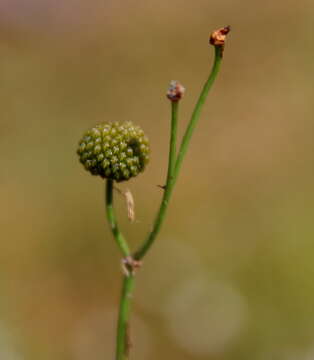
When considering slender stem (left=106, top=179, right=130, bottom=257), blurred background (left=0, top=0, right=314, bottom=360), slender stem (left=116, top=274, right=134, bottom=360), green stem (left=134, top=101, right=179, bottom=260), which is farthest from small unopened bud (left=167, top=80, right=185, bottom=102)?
blurred background (left=0, top=0, right=314, bottom=360)

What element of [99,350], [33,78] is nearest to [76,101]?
[33,78]

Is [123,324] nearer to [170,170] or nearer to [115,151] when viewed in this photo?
[170,170]

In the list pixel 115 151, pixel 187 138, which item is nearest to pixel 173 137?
pixel 187 138

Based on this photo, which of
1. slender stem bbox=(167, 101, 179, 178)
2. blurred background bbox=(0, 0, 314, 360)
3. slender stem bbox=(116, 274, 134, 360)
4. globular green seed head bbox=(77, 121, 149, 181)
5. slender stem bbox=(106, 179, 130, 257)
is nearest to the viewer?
slender stem bbox=(167, 101, 179, 178)

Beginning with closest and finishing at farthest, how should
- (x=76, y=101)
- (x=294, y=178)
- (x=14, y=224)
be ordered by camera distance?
1. (x=14, y=224)
2. (x=294, y=178)
3. (x=76, y=101)

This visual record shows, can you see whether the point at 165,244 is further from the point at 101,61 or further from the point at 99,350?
the point at 101,61

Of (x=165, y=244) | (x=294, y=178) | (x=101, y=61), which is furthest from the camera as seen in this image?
(x=101, y=61)

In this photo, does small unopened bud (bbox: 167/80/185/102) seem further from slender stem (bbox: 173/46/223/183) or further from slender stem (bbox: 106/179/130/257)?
slender stem (bbox: 106/179/130/257)
